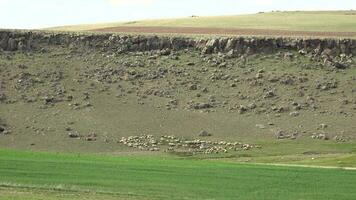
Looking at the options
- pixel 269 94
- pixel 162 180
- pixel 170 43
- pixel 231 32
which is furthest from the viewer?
pixel 231 32

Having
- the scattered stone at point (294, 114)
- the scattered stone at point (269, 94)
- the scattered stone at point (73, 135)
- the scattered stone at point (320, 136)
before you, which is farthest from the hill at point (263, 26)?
the scattered stone at point (73, 135)

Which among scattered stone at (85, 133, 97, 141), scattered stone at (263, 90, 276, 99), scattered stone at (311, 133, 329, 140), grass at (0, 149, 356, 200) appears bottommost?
scattered stone at (311, 133, 329, 140)

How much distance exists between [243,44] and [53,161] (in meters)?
48.9

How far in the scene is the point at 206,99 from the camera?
251ft

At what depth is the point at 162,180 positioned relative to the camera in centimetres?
3189

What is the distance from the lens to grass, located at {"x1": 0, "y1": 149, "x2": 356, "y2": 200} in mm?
28141

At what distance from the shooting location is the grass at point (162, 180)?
28.1 meters

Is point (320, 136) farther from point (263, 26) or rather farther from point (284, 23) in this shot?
point (284, 23)

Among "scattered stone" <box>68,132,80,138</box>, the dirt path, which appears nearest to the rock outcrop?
the dirt path

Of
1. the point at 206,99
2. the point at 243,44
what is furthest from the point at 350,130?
the point at 243,44

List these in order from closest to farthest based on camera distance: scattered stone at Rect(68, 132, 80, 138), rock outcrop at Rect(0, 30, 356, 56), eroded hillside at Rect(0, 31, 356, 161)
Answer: eroded hillside at Rect(0, 31, 356, 161) → scattered stone at Rect(68, 132, 80, 138) → rock outcrop at Rect(0, 30, 356, 56)

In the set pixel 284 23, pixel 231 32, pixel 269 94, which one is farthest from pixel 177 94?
pixel 284 23

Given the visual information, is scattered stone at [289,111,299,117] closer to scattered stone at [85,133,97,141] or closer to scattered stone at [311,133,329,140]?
scattered stone at [311,133,329,140]

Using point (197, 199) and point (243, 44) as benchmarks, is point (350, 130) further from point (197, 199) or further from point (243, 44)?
point (197, 199)
